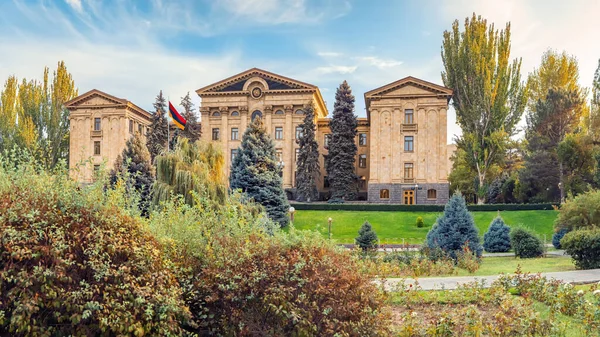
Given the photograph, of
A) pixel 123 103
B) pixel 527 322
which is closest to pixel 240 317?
pixel 527 322

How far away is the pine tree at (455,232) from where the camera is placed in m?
16.0

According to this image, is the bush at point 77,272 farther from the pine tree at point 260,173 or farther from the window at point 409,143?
the window at point 409,143

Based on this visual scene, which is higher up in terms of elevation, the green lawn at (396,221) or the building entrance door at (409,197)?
the building entrance door at (409,197)

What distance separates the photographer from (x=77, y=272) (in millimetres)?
5141

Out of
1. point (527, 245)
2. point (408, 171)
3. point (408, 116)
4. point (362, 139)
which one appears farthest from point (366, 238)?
point (362, 139)

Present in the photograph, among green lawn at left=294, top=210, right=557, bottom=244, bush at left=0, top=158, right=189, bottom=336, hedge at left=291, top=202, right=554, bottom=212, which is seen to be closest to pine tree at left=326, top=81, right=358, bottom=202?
hedge at left=291, top=202, right=554, bottom=212

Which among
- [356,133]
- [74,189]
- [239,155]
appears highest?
[356,133]

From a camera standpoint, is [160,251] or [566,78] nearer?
[160,251]

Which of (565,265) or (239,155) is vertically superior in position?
(239,155)

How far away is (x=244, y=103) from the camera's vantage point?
1886 inches

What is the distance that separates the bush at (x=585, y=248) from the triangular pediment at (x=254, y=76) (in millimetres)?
35804

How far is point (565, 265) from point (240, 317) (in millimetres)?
13184

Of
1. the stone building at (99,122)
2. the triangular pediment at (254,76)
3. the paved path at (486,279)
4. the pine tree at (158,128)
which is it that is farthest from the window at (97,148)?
the paved path at (486,279)

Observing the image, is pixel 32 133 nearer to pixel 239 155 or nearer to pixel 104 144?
pixel 104 144
